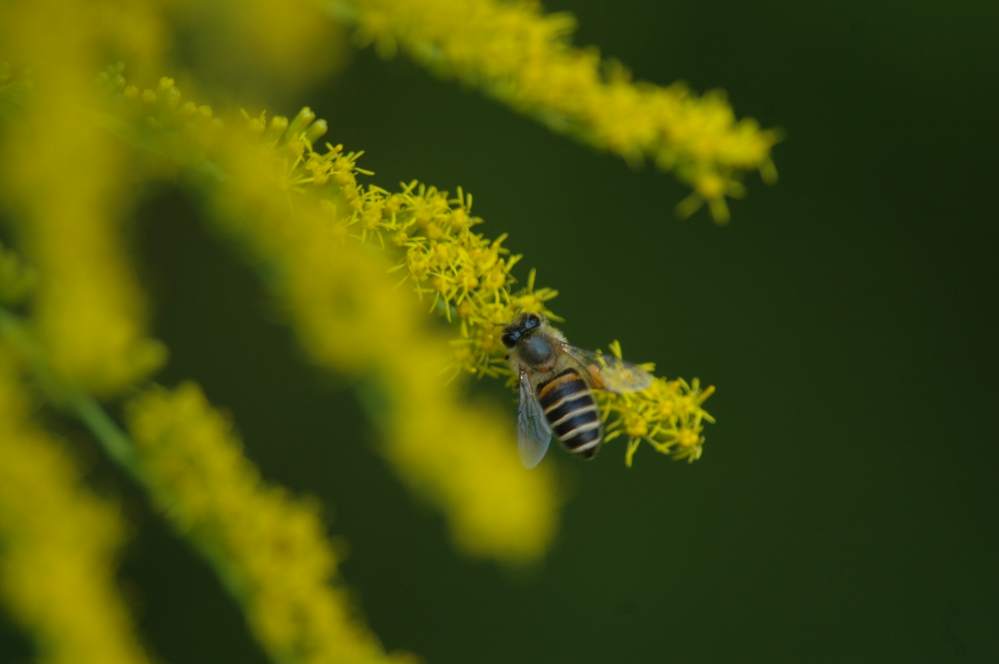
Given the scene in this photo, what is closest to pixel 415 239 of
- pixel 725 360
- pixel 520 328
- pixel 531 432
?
pixel 520 328

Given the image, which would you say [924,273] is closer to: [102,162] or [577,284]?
[577,284]

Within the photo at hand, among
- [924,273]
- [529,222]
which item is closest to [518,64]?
[529,222]

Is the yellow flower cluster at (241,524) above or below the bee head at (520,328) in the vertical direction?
below

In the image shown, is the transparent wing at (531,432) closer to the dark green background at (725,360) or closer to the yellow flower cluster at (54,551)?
the yellow flower cluster at (54,551)

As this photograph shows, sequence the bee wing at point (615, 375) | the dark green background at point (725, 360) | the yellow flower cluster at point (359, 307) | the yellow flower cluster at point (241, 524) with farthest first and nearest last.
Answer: the dark green background at point (725, 360)
the yellow flower cluster at point (241, 524)
the bee wing at point (615, 375)
the yellow flower cluster at point (359, 307)

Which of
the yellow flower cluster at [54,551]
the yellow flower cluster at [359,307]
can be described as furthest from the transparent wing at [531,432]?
the yellow flower cluster at [54,551]

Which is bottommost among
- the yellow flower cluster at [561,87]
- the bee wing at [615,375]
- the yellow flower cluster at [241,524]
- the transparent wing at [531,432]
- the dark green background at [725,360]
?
the yellow flower cluster at [241,524]

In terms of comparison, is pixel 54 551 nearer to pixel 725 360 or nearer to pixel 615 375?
pixel 615 375

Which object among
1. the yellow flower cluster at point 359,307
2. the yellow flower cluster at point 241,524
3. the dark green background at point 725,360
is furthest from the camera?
the dark green background at point 725,360
